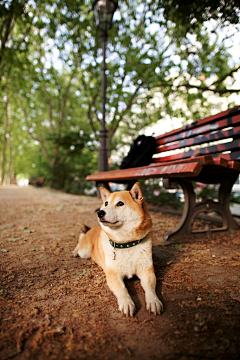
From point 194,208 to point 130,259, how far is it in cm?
184

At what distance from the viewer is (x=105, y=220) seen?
171cm

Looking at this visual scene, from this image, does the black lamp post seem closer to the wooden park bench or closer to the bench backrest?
the wooden park bench

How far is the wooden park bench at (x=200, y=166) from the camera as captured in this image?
7.58ft

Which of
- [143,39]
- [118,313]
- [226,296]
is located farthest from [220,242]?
[143,39]

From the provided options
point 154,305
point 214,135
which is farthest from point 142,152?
point 154,305

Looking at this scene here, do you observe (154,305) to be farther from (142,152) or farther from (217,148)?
(142,152)

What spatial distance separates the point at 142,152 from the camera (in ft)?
14.1

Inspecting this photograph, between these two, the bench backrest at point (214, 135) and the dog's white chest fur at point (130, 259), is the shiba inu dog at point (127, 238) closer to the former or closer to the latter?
the dog's white chest fur at point (130, 259)

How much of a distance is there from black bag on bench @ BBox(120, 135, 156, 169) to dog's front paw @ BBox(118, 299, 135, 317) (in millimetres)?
3026

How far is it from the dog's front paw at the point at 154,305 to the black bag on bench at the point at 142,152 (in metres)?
2.99

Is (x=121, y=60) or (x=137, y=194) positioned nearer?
(x=137, y=194)

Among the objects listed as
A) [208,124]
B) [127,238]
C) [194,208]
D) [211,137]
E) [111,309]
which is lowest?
[111,309]

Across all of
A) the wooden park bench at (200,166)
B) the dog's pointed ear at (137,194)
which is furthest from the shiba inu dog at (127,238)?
the wooden park bench at (200,166)

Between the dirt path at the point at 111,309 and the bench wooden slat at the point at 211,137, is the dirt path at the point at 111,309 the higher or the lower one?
the lower one
